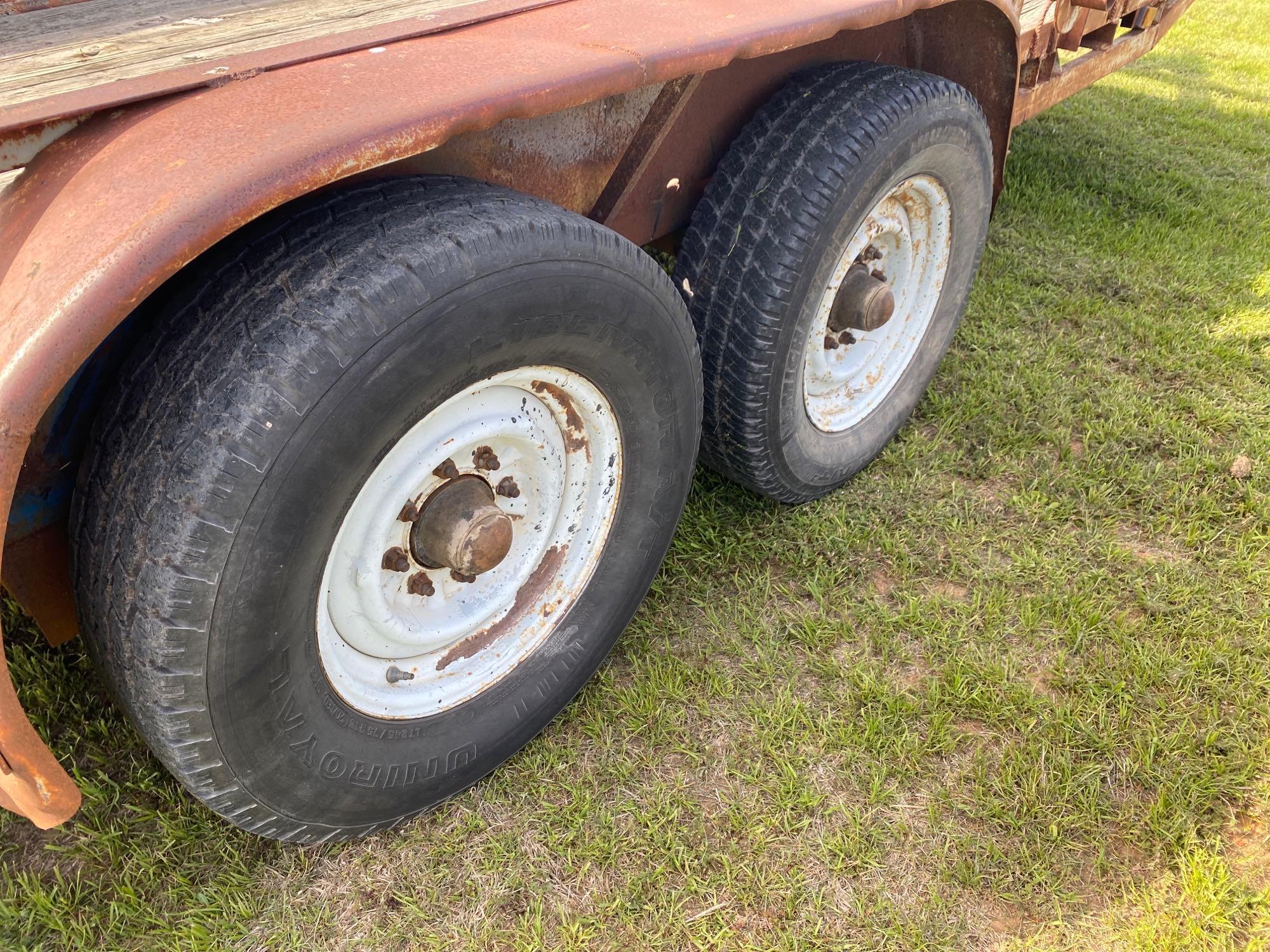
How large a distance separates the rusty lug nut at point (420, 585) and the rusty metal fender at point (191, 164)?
0.62 m

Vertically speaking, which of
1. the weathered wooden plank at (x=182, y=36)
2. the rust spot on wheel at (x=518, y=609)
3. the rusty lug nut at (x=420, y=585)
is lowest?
the rust spot on wheel at (x=518, y=609)

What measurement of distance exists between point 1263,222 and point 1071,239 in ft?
3.41

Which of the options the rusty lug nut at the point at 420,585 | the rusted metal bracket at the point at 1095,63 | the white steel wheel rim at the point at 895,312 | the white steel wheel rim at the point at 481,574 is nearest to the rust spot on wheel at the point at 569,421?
the white steel wheel rim at the point at 481,574

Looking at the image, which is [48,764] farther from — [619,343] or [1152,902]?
[1152,902]

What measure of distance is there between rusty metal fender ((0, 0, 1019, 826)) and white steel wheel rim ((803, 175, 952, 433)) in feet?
3.50

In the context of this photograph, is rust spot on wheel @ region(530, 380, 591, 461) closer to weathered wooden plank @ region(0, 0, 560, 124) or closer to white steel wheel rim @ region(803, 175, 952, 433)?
weathered wooden plank @ region(0, 0, 560, 124)

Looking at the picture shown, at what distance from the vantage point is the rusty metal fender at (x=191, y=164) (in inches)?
38.1

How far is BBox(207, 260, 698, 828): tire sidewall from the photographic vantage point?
1.23 metres

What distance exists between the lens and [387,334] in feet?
3.99

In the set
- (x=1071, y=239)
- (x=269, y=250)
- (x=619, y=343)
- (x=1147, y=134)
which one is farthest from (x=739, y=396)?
(x=1147, y=134)

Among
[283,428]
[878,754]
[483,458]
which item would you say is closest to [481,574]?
[483,458]

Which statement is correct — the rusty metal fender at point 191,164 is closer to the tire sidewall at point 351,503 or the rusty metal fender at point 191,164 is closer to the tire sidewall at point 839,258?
the tire sidewall at point 351,503

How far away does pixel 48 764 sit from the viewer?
1.10 m

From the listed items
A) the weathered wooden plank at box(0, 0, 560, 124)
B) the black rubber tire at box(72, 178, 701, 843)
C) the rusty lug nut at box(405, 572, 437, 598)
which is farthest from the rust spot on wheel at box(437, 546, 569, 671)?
the weathered wooden plank at box(0, 0, 560, 124)
